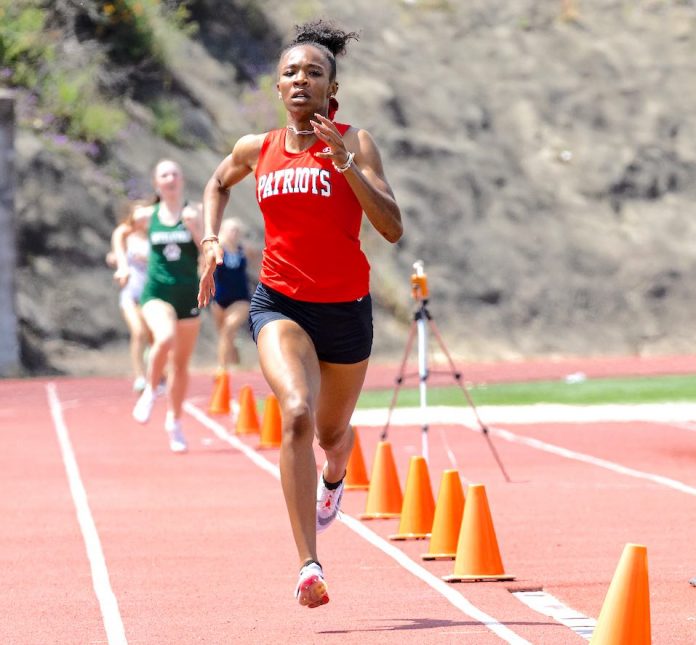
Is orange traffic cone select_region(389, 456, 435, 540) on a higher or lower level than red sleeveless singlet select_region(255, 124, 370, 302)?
lower

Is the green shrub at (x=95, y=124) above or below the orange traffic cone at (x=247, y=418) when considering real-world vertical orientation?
above

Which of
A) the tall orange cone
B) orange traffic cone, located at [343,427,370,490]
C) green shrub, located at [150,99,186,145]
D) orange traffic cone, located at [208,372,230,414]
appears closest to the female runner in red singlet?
the tall orange cone

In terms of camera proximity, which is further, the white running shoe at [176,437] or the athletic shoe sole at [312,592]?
the white running shoe at [176,437]

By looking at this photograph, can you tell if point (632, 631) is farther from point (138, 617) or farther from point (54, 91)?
point (54, 91)

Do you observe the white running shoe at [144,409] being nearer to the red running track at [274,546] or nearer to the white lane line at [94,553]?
A: the red running track at [274,546]

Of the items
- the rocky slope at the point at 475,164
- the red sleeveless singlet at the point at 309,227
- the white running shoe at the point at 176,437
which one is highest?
the rocky slope at the point at 475,164

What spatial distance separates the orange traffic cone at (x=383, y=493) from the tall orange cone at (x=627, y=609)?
16.8 ft

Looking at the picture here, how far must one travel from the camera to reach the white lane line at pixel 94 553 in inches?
287

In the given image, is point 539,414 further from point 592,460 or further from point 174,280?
point 174,280

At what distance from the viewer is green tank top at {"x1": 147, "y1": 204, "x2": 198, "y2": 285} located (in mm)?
14906

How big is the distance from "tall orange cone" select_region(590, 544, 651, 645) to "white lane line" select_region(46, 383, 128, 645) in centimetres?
201

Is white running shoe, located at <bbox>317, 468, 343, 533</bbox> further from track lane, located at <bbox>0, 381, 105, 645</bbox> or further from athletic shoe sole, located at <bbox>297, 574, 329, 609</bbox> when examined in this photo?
athletic shoe sole, located at <bbox>297, 574, 329, 609</bbox>

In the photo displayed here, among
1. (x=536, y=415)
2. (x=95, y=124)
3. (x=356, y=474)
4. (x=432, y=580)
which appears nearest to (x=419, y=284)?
(x=356, y=474)

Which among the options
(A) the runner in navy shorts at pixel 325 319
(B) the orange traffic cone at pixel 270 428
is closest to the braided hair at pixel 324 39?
(A) the runner in navy shorts at pixel 325 319
